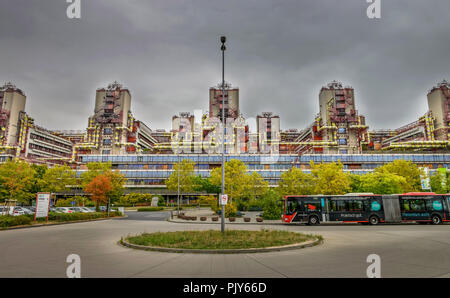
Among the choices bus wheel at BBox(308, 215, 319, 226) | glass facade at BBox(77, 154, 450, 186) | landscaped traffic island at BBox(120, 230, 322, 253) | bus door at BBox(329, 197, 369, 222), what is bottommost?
bus wheel at BBox(308, 215, 319, 226)

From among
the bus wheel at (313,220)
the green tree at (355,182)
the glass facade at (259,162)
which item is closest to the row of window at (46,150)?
the glass facade at (259,162)

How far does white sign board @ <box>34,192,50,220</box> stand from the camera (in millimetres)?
25067

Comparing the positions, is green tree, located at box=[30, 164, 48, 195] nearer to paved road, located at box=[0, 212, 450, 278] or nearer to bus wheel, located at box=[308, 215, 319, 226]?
paved road, located at box=[0, 212, 450, 278]

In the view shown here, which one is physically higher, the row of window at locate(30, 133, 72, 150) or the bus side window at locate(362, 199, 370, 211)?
the row of window at locate(30, 133, 72, 150)

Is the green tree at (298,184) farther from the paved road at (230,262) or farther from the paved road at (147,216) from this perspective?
→ the paved road at (230,262)

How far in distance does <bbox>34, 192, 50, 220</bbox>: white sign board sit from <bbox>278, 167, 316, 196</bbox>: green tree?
3265 cm

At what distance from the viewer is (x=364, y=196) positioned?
88.1ft

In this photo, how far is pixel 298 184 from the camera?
144 ft

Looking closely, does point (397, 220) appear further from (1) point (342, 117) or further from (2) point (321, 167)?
(1) point (342, 117)

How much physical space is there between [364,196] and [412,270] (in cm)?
2058

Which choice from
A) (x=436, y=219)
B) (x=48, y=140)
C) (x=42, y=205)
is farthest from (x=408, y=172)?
(x=48, y=140)

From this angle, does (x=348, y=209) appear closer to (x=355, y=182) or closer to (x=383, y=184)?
(x=383, y=184)

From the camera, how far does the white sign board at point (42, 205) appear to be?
25.1 meters

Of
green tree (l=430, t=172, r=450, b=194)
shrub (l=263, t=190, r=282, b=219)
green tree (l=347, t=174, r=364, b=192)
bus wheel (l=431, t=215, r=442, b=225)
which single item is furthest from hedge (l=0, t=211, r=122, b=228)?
green tree (l=430, t=172, r=450, b=194)
